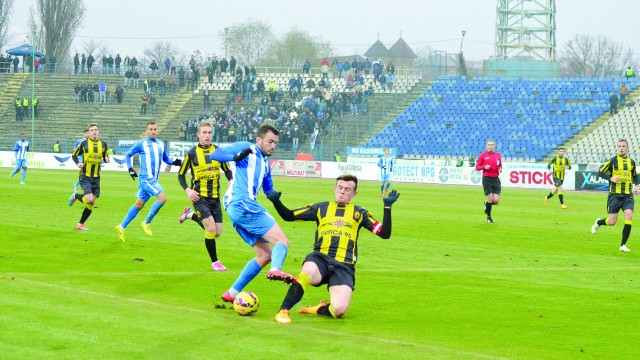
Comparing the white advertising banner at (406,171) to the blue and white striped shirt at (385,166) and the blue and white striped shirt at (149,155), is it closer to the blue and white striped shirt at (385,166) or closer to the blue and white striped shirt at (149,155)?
the blue and white striped shirt at (385,166)

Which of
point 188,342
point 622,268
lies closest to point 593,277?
point 622,268

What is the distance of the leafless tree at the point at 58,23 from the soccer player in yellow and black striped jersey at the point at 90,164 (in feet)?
263

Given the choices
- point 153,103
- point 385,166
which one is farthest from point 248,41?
point 385,166

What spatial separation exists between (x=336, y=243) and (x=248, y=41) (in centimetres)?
10358

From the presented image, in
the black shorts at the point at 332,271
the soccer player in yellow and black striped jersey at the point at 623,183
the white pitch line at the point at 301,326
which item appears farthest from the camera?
the soccer player in yellow and black striped jersey at the point at 623,183

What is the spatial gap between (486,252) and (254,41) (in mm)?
96108

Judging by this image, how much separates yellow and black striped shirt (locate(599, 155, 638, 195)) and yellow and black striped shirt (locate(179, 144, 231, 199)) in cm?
873

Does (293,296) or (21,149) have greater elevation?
(21,149)

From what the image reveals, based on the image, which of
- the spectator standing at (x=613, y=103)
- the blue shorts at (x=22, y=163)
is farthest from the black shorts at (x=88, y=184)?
the spectator standing at (x=613, y=103)

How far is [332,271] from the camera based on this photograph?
38.4 ft

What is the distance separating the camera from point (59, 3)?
98.3 metres

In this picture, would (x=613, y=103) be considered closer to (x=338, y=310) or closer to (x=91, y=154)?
(x=91, y=154)

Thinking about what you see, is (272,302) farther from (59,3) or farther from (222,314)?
(59,3)

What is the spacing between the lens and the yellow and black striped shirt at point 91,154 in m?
22.3
